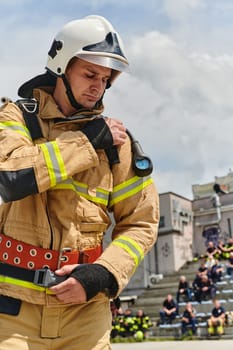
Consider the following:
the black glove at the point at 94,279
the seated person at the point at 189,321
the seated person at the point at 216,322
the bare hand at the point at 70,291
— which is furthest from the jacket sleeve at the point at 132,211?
the seated person at the point at 189,321

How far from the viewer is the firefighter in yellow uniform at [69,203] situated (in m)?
1.76

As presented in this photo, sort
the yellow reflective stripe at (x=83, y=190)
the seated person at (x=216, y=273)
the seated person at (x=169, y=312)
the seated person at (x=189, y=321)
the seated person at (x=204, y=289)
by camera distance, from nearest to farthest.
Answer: the yellow reflective stripe at (x=83, y=190) < the seated person at (x=189, y=321) < the seated person at (x=169, y=312) < the seated person at (x=204, y=289) < the seated person at (x=216, y=273)

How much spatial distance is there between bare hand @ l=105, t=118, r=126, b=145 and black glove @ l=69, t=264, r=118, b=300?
0.50 metres

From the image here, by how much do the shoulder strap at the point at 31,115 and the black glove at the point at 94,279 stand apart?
548mm

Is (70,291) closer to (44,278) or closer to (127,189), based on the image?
(44,278)

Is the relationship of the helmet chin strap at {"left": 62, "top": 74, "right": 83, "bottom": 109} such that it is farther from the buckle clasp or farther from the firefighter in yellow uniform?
the buckle clasp

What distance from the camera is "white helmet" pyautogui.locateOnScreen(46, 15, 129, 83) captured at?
1981 mm

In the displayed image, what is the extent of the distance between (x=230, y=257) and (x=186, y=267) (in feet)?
11.2

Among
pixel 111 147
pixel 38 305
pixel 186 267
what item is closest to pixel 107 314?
pixel 38 305

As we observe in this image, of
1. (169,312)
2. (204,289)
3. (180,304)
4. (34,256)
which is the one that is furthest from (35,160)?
(180,304)

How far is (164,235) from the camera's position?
63.4 ft

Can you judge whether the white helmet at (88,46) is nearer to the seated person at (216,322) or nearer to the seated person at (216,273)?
the seated person at (216,322)

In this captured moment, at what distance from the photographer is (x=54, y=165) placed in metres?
1.78

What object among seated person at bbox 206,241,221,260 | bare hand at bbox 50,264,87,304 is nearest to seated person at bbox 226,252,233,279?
seated person at bbox 206,241,221,260
